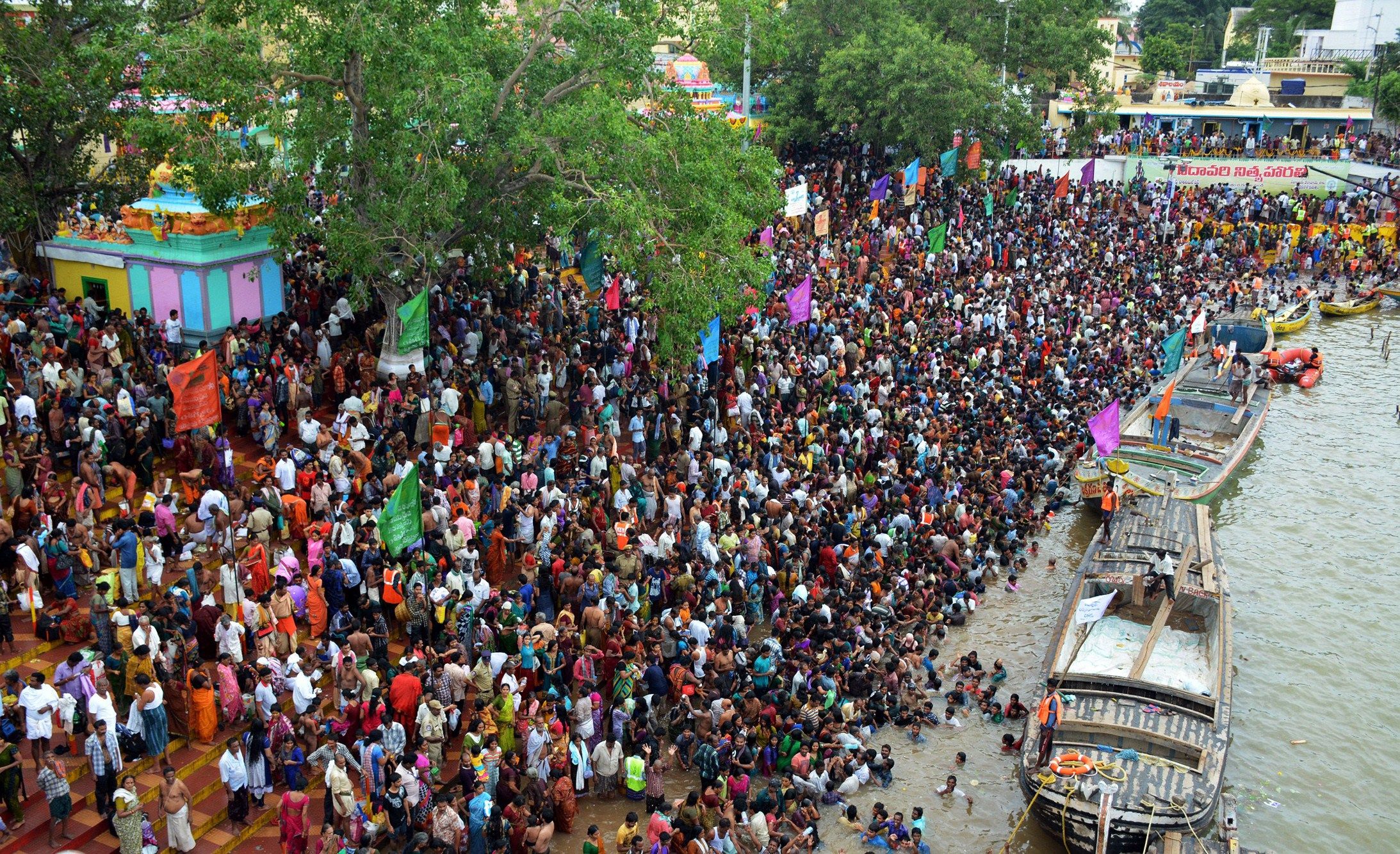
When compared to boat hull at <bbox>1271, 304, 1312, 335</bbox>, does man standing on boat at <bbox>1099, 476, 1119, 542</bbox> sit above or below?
below

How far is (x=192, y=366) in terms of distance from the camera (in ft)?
55.9

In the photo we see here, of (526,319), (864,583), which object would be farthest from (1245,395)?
(526,319)

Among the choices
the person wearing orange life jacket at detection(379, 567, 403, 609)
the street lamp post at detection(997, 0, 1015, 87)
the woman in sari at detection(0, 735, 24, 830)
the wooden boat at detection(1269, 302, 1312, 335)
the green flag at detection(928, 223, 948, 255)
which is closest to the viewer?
the woman in sari at detection(0, 735, 24, 830)

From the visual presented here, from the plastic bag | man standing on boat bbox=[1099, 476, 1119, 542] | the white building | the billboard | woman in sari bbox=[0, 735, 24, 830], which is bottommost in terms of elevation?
man standing on boat bbox=[1099, 476, 1119, 542]


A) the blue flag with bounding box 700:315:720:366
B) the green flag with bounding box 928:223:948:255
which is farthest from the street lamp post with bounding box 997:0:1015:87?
the blue flag with bounding box 700:315:720:366

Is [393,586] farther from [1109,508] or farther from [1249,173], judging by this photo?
[1249,173]

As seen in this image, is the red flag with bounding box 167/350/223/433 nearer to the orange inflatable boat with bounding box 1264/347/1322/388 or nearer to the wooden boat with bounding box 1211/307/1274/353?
the wooden boat with bounding box 1211/307/1274/353

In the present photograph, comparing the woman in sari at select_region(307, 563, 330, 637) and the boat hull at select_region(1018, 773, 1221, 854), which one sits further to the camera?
the woman in sari at select_region(307, 563, 330, 637)

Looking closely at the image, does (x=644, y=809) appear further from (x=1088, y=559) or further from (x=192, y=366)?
(x=1088, y=559)

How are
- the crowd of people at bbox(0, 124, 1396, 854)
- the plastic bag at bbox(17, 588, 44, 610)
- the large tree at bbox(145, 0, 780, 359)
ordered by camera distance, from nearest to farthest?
the crowd of people at bbox(0, 124, 1396, 854), the plastic bag at bbox(17, 588, 44, 610), the large tree at bbox(145, 0, 780, 359)

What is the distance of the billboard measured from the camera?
5338 centimetres

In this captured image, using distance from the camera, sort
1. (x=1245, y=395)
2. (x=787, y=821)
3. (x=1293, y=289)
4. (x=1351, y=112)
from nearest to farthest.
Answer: (x=787, y=821), (x=1245, y=395), (x=1293, y=289), (x=1351, y=112)

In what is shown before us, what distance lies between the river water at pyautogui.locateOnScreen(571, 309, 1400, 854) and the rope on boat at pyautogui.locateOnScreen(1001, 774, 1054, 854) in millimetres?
133

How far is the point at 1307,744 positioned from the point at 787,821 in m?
9.46
